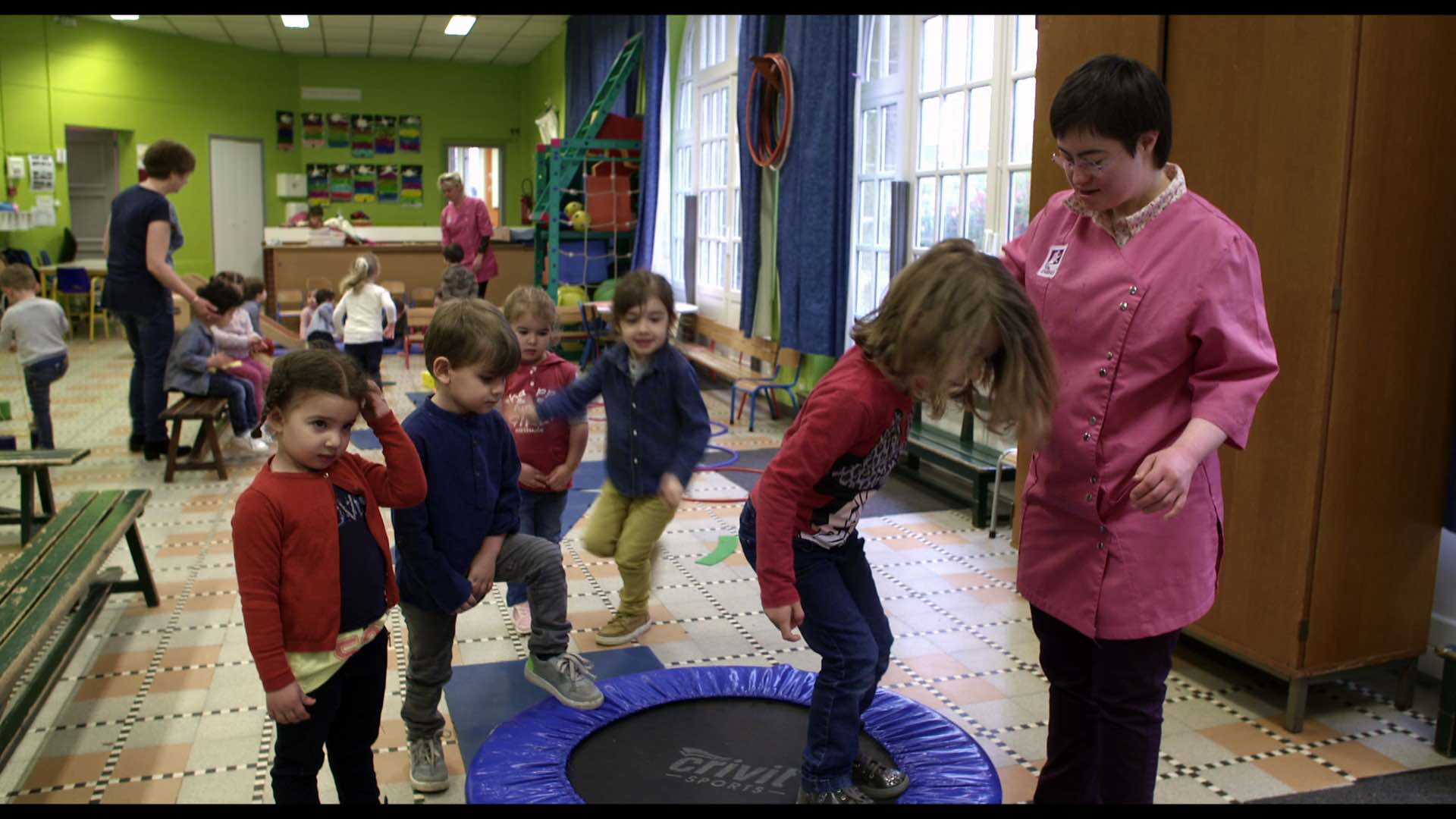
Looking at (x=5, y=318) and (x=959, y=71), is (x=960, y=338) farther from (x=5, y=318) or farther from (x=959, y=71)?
(x=5, y=318)

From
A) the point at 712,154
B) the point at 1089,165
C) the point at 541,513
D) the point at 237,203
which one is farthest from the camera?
the point at 237,203

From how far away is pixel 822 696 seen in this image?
2.32 meters

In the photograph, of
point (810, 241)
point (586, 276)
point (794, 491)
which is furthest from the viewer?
point (586, 276)

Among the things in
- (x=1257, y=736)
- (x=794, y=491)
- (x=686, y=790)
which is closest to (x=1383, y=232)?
(x=1257, y=736)

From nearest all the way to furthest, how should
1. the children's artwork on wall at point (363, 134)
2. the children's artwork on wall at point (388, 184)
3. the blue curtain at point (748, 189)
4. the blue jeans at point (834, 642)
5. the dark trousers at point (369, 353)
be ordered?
the blue jeans at point (834, 642) → the dark trousers at point (369, 353) → the blue curtain at point (748, 189) → the children's artwork on wall at point (363, 134) → the children's artwork on wall at point (388, 184)

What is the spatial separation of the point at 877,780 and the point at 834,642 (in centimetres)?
44

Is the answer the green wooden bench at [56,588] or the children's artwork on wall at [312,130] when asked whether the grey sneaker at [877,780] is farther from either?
the children's artwork on wall at [312,130]

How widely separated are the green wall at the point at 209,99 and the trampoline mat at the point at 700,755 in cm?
1267

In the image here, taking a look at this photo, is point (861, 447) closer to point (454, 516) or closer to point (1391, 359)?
point (454, 516)

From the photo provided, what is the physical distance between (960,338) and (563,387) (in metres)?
1.67

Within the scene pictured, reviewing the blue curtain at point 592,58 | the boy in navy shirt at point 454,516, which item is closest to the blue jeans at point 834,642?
the boy in navy shirt at point 454,516

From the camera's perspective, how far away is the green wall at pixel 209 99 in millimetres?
13070

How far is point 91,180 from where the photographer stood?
15109mm

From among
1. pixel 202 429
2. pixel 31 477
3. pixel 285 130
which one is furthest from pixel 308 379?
pixel 285 130
